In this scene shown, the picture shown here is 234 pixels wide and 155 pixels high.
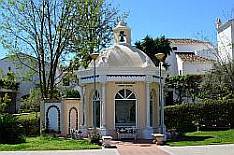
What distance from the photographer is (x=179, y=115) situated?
3625cm

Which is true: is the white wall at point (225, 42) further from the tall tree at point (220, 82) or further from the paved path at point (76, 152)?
the paved path at point (76, 152)

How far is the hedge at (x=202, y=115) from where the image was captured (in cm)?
3534

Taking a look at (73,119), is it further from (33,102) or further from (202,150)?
(33,102)

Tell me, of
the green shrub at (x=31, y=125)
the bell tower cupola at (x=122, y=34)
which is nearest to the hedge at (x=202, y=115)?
the bell tower cupola at (x=122, y=34)

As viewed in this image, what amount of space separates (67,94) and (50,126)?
13.9m

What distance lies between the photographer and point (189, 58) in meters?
66.6

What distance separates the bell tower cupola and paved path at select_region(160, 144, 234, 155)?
986 centimetres

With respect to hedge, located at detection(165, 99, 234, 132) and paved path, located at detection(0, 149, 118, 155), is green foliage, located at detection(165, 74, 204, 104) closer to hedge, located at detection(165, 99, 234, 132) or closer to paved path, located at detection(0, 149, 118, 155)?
hedge, located at detection(165, 99, 234, 132)

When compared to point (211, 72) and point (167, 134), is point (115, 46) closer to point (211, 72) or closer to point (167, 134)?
point (167, 134)

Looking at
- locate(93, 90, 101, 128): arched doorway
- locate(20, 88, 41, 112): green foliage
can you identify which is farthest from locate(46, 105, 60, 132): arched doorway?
locate(20, 88, 41, 112): green foliage

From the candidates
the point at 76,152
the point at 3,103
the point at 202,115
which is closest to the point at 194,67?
the point at 202,115

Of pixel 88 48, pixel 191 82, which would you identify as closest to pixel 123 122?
pixel 88 48

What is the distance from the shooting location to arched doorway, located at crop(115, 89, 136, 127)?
95.7 ft

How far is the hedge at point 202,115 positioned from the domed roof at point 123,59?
7.88 m
